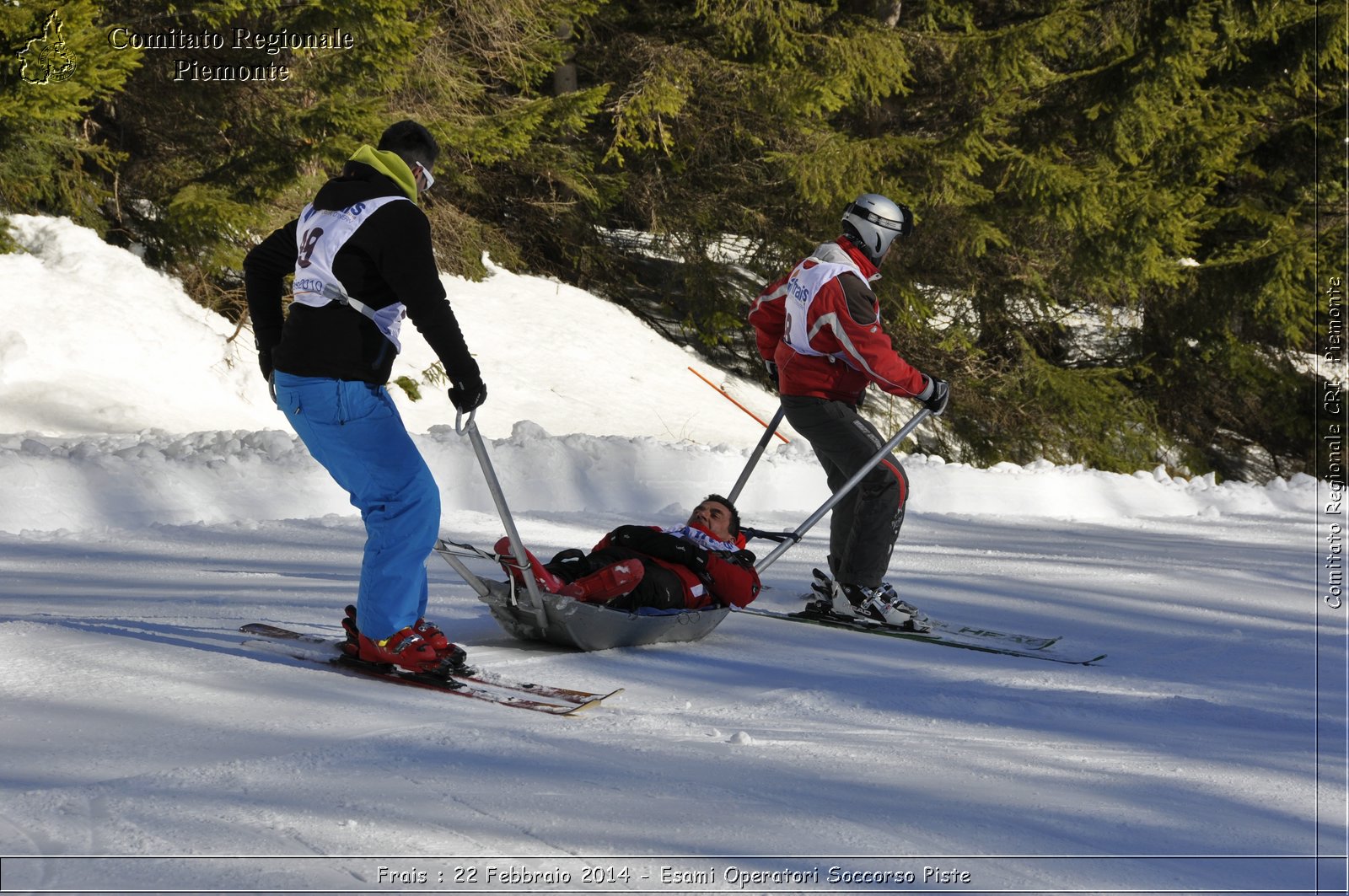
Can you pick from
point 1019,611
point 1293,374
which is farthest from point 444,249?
point 1293,374

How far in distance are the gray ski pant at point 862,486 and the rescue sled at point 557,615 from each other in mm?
1117

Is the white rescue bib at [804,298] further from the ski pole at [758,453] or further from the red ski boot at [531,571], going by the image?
the red ski boot at [531,571]

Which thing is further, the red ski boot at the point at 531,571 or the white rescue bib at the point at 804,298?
the white rescue bib at the point at 804,298

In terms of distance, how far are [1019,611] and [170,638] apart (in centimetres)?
452

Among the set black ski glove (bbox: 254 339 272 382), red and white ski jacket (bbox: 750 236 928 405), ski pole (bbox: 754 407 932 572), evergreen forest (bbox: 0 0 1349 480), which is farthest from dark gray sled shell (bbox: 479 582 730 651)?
evergreen forest (bbox: 0 0 1349 480)

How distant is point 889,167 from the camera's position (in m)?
17.2

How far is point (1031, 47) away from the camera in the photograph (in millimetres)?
17172

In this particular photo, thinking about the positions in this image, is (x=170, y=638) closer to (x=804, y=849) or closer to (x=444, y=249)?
(x=804, y=849)

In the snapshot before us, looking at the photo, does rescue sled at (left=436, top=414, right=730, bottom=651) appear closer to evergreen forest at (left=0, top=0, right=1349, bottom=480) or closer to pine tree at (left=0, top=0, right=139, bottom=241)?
pine tree at (left=0, top=0, right=139, bottom=241)

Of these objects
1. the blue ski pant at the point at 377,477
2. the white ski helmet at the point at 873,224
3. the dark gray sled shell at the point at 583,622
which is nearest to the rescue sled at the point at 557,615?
the dark gray sled shell at the point at 583,622

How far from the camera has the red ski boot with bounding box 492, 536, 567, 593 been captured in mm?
4895

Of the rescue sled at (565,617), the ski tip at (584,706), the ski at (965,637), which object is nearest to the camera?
the ski tip at (584,706)

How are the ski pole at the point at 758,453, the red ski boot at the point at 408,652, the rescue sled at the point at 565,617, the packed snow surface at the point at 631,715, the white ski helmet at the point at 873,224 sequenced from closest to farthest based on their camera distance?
the packed snow surface at the point at 631,715 < the red ski boot at the point at 408,652 < the rescue sled at the point at 565,617 < the white ski helmet at the point at 873,224 < the ski pole at the point at 758,453

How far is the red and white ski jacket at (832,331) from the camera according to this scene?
6125 millimetres
